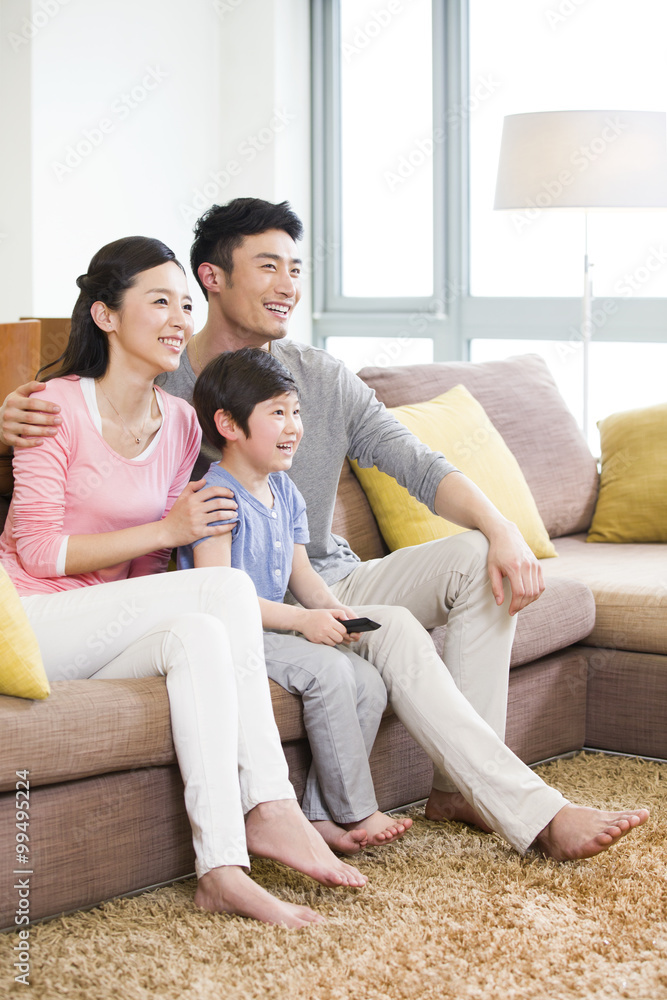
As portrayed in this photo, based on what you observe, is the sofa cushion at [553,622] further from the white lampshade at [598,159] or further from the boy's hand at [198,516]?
the white lampshade at [598,159]

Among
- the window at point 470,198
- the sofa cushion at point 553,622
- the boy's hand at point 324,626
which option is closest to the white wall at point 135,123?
the window at point 470,198

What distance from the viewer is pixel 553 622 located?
2.31 metres

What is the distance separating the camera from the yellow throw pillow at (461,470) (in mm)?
2578

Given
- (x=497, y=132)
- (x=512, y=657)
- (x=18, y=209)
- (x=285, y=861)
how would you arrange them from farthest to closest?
(x=497, y=132) → (x=18, y=209) → (x=512, y=657) → (x=285, y=861)

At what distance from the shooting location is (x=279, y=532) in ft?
6.55

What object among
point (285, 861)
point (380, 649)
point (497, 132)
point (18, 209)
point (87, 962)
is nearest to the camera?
point (87, 962)

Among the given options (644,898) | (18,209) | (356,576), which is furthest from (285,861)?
(18,209)

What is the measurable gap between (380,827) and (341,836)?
2.6 inches

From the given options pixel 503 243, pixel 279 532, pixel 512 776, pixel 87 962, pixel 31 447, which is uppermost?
pixel 503 243

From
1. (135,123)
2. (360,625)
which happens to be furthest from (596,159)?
(135,123)

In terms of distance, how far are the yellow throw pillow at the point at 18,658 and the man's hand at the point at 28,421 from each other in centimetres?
33

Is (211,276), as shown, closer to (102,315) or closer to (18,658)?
(102,315)

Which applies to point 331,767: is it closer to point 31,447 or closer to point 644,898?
point 644,898

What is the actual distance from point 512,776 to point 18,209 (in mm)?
3185
